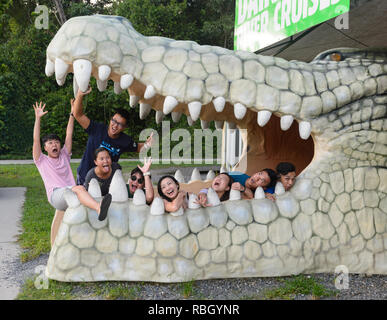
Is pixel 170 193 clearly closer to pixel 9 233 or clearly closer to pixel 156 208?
pixel 156 208

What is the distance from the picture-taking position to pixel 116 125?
12.5 ft

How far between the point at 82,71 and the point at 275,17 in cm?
295

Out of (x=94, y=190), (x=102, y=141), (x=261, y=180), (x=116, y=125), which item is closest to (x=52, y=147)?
(x=102, y=141)

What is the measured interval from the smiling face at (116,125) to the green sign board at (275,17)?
1861 millimetres

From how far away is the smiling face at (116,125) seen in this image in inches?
148

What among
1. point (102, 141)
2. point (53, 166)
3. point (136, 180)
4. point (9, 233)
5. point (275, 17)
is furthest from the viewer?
point (275, 17)

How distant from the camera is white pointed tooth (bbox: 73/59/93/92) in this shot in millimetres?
2502

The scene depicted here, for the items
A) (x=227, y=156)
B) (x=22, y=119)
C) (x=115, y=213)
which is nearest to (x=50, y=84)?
(x=22, y=119)

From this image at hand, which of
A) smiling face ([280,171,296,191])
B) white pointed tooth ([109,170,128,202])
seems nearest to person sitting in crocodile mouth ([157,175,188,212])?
Result: white pointed tooth ([109,170,128,202])

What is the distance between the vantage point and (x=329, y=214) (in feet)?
10.0

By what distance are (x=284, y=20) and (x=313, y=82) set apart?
5.42 feet

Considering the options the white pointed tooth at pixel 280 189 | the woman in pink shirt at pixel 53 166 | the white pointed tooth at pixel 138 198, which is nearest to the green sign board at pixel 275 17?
the white pointed tooth at pixel 280 189

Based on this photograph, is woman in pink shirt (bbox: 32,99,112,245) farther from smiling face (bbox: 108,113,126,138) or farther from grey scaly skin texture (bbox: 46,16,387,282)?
grey scaly skin texture (bbox: 46,16,387,282)
